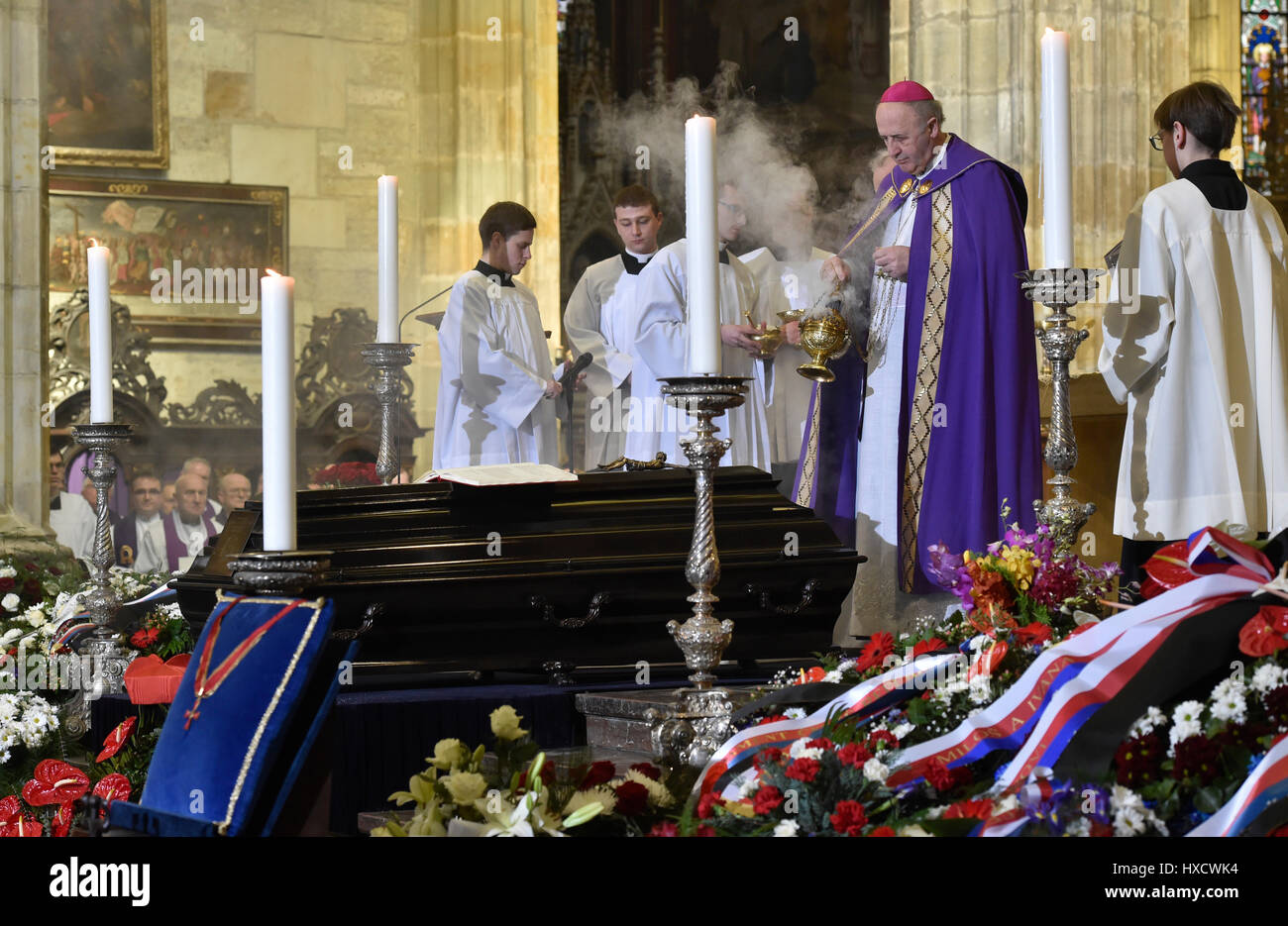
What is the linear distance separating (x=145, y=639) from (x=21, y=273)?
2807 millimetres

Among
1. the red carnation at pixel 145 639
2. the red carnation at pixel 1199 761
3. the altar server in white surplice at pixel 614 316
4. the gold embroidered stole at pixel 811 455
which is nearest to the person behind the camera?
the red carnation at pixel 1199 761

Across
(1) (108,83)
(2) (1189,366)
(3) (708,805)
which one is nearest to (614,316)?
(2) (1189,366)

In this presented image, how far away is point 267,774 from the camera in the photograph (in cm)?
202

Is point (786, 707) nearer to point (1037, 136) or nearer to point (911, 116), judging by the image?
point (911, 116)

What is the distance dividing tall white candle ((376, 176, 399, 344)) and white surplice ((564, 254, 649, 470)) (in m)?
1.79

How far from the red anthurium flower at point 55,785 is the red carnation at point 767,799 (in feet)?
5.23

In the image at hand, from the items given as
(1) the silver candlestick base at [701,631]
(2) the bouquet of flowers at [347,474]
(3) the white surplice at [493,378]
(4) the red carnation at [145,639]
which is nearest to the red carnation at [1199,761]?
(1) the silver candlestick base at [701,631]

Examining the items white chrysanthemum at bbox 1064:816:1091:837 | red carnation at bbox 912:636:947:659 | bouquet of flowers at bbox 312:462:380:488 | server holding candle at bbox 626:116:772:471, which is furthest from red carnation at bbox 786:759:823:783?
bouquet of flowers at bbox 312:462:380:488

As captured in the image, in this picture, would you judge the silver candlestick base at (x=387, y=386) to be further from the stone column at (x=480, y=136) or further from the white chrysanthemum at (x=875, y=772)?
the stone column at (x=480, y=136)

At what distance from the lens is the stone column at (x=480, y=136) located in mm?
10594

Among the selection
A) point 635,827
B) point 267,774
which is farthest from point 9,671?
point 635,827
